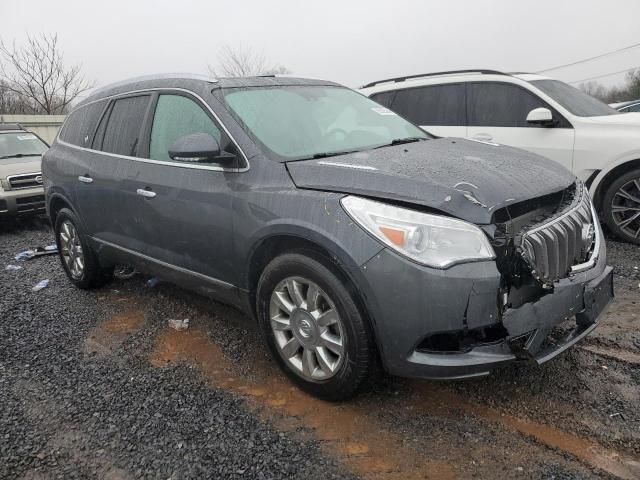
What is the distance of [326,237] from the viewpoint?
2477 millimetres

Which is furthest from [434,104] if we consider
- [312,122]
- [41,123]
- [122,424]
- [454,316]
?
[41,123]

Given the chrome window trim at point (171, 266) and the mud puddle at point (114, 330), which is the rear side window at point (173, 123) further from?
the mud puddle at point (114, 330)

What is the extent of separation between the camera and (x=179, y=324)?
404 centimetres

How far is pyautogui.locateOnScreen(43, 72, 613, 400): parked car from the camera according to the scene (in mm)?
2311

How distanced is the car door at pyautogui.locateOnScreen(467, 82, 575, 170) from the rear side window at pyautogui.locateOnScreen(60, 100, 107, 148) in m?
3.85

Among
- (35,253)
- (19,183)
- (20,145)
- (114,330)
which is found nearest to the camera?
(114,330)

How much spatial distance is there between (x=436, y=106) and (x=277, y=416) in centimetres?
488

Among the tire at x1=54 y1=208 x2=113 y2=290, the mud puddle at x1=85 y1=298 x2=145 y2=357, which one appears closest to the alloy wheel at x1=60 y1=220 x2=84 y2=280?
the tire at x1=54 y1=208 x2=113 y2=290

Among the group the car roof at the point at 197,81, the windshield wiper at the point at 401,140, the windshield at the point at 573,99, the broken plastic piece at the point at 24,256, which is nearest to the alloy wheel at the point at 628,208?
the windshield at the point at 573,99

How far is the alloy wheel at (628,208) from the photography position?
5.12 meters

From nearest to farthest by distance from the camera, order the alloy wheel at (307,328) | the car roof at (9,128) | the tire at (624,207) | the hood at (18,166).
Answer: the alloy wheel at (307,328) → the tire at (624,207) → the hood at (18,166) → the car roof at (9,128)

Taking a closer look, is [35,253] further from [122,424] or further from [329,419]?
[329,419]

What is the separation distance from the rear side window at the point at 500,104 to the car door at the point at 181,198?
12.9ft

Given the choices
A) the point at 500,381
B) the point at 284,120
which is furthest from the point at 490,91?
the point at 500,381
